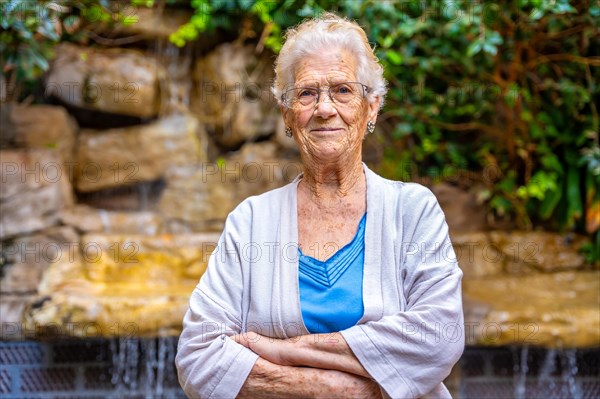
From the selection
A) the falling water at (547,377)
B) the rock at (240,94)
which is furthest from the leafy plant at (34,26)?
the falling water at (547,377)

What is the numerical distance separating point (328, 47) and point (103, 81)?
3.80m

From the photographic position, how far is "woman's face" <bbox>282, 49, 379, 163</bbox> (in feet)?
6.22

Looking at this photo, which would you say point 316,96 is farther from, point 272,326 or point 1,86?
point 1,86

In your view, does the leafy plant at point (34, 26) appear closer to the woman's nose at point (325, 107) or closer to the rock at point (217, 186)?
the rock at point (217, 186)

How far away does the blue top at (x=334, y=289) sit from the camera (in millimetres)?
1852

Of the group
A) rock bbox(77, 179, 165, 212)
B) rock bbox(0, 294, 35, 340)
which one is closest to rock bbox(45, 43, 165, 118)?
rock bbox(77, 179, 165, 212)

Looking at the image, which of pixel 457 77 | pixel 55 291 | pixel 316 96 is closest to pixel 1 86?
pixel 55 291

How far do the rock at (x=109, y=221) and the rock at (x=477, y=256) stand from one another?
228 centimetres

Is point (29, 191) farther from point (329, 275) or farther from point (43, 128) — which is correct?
point (329, 275)

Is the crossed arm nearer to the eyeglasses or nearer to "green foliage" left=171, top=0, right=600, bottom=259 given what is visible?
the eyeglasses

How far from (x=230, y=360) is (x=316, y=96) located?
0.77 metres

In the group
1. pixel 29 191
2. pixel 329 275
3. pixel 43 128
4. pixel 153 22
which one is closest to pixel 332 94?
pixel 329 275

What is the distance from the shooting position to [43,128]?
5035 mm

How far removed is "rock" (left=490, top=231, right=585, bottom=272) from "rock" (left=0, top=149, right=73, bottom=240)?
3181 mm
